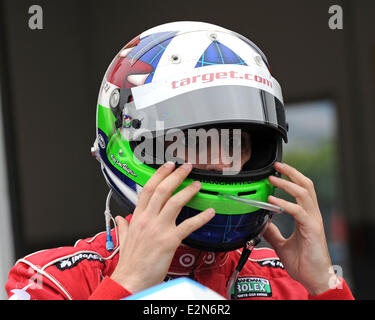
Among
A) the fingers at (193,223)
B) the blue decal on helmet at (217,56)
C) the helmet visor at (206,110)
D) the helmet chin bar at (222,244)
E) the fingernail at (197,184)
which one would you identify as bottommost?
the helmet chin bar at (222,244)

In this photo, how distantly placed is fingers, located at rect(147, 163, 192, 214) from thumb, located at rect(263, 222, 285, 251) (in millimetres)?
275

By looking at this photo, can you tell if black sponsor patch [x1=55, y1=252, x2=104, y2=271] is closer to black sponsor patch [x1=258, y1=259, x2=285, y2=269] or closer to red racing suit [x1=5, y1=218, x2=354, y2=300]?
red racing suit [x1=5, y1=218, x2=354, y2=300]

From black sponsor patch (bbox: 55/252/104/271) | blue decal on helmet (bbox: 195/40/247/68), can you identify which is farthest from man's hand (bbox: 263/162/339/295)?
black sponsor patch (bbox: 55/252/104/271)

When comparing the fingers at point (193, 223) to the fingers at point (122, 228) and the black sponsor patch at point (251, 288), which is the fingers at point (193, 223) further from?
the black sponsor patch at point (251, 288)

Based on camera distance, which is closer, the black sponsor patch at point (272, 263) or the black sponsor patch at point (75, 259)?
the black sponsor patch at point (75, 259)

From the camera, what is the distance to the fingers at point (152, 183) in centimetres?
87

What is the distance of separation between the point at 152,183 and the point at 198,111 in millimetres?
165

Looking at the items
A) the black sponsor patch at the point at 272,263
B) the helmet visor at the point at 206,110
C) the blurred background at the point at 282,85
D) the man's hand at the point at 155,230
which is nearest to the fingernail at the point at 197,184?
the man's hand at the point at 155,230

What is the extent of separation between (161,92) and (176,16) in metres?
2.48

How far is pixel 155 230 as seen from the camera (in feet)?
2.74

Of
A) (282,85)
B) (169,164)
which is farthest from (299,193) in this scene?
(282,85)

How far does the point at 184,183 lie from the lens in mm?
927

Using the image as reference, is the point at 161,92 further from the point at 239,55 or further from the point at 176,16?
the point at 176,16

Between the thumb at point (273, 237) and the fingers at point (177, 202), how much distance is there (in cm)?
25
